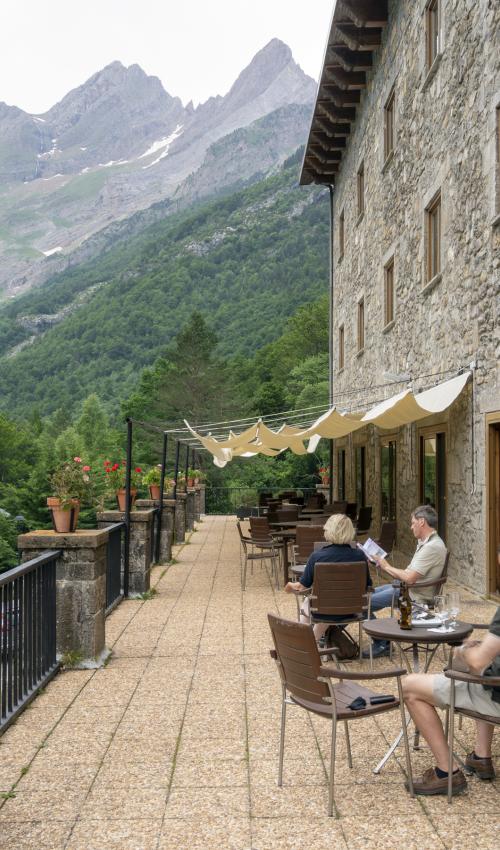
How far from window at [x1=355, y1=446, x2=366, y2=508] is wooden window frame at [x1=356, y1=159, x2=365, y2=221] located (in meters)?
4.85

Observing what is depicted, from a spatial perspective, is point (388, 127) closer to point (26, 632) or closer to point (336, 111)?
point (336, 111)

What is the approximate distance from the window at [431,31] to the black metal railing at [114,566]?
7302 millimetres

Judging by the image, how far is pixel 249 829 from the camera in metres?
3.08

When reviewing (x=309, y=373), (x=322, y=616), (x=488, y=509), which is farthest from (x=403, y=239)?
(x=309, y=373)

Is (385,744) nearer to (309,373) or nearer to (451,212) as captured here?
(451,212)

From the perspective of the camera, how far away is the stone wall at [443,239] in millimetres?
8633

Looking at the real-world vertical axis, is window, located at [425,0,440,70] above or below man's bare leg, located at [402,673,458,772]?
above

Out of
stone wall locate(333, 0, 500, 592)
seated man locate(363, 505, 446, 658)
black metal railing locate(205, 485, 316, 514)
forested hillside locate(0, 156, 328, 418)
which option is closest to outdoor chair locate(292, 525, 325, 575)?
stone wall locate(333, 0, 500, 592)

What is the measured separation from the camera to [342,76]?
15.6m

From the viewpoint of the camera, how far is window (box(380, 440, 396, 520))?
14.1 metres

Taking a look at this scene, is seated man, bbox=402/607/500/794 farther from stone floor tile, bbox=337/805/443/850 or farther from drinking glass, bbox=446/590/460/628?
drinking glass, bbox=446/590/460/628

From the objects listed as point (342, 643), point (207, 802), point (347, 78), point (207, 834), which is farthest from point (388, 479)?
point (207, 834)

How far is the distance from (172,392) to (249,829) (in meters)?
47.9

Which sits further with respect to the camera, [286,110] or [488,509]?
[286,110]
